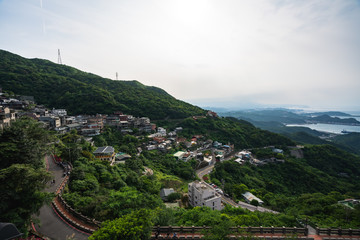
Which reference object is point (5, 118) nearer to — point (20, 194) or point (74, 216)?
point (20, 194)

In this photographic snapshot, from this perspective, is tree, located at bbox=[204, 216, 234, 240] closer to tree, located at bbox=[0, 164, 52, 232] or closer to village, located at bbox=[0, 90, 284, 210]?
tree, located at bbox=[0, 164, 52, 232]

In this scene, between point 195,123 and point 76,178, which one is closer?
point 76,178

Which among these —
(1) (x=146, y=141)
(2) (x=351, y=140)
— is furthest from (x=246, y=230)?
(2) (x=351, y=140)

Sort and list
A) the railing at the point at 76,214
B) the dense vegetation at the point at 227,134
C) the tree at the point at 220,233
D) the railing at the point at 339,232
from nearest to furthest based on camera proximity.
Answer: the tree at the point at 220,233, the railing at the point at 76,214, the railing at the point at 339,232, the dense vegetation at the point at 227,134

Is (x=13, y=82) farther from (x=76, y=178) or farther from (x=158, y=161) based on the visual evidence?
(x=76, y=178)

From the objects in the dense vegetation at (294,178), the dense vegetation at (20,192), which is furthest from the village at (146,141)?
the dense vegetation at (20,192)

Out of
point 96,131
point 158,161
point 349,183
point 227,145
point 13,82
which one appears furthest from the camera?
point 13,82

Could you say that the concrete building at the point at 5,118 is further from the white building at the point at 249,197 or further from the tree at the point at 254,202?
the white building at the point at 249,197

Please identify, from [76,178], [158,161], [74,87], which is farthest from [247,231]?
[74,87]
